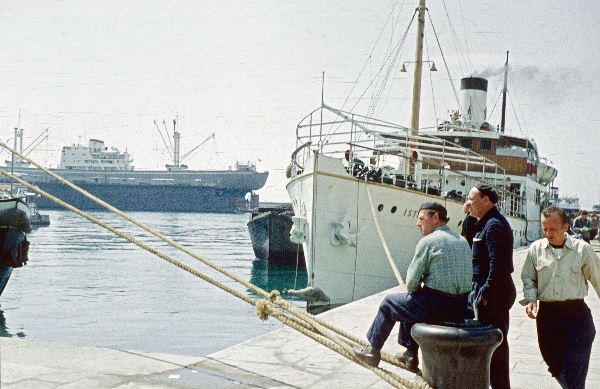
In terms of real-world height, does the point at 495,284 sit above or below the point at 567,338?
above

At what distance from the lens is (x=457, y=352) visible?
3.53 m

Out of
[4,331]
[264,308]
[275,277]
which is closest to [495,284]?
[264,308]

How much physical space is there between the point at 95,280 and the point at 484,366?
19258 mm

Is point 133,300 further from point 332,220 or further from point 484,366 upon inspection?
point 484,366

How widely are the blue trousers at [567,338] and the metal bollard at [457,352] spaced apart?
30.1 inches

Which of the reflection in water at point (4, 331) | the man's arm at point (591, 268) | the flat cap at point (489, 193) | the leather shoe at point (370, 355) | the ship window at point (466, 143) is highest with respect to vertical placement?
the ship window at point (466, 143)

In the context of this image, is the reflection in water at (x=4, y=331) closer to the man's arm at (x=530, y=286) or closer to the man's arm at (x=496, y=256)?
the man's arm at (x=496, y=256)

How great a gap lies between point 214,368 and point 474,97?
2553cm

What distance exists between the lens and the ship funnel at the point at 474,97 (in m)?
28.2

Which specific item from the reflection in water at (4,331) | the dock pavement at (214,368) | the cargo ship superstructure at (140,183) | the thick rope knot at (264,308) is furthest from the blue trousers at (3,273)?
the cargo ship superstructure at (140,183)

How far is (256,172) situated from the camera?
117m

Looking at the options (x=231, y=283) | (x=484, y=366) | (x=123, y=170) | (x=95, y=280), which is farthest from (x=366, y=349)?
(x=123, y=170)

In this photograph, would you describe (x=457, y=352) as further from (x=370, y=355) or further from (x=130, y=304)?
(x=130, y=304)

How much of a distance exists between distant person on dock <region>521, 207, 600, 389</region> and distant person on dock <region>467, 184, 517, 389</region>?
0.16 metres
